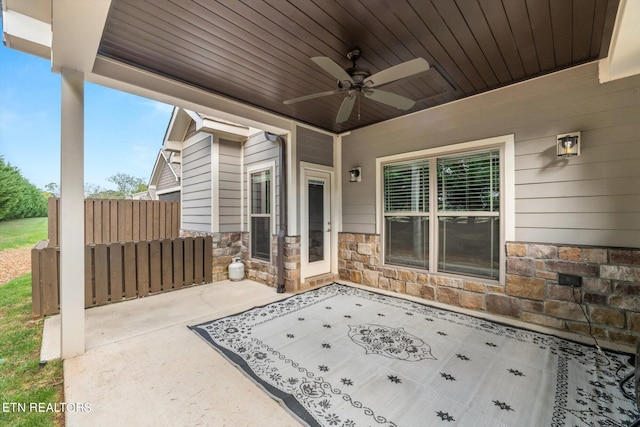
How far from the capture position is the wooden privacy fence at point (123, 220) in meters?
4.96

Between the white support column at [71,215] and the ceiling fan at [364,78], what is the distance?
2.05 meters

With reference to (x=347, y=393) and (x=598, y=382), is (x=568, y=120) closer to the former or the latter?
(x=598, y=382)

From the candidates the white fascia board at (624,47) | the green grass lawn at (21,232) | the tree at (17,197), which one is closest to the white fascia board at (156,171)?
the tree at (17,197)

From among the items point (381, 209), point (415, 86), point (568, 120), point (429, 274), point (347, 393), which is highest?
point (415, 86)

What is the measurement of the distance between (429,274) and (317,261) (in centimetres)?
197

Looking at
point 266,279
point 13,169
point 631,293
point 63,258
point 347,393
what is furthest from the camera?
point 13,169

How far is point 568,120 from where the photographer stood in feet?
9.69

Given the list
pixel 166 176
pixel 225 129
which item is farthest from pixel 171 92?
pixel 166 176

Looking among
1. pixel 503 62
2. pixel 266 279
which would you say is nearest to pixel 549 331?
pixel 503 62

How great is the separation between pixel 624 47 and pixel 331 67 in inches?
101

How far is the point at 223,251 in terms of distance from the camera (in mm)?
5359

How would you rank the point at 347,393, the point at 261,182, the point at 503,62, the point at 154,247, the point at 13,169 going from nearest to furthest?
1. the point at 347,393
2. the point at 503,62
3. the point at 154,247
4. the point at 261,182
5. the point at 13,169

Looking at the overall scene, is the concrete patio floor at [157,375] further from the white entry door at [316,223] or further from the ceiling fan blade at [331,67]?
the ceiling fan blade at [331,67]

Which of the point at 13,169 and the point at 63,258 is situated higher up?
the point at 13,169
